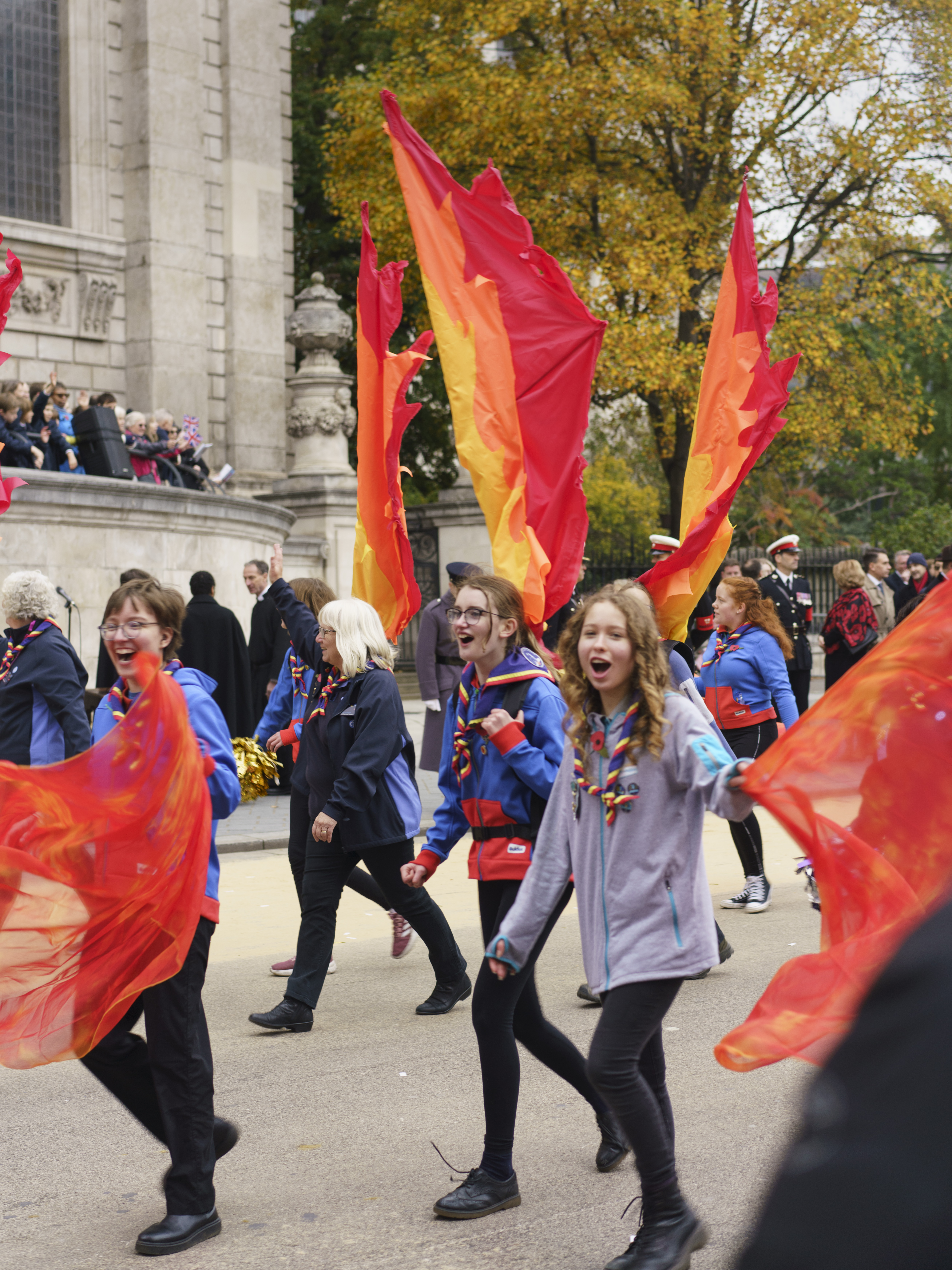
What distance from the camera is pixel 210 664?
43.2 ft

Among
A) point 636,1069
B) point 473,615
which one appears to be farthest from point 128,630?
point 636,1069

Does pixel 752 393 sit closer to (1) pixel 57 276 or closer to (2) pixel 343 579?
(2) pixel 343 579

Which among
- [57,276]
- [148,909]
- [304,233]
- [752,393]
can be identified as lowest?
[148,909]

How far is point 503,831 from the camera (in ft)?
15.4

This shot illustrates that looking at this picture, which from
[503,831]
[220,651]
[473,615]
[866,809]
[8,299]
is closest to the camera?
[866,809]

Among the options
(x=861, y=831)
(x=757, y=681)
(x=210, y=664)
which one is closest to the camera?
(x=861, y=831)

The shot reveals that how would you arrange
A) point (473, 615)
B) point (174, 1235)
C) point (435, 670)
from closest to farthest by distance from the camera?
point (174, 1235)
point (473, 615)
point (435, 670)

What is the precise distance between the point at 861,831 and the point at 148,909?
1988 mm

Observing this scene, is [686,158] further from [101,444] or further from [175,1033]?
[175,1033]

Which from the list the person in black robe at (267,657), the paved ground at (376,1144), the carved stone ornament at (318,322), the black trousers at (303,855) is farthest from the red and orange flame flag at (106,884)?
the carved stone ornament at (318,322)

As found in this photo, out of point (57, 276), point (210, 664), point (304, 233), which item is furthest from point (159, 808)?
point (304, 233)

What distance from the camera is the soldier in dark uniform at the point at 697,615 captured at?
9.19 metres

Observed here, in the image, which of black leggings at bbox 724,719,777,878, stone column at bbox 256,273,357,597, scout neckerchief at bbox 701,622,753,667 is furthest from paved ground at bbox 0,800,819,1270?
stone column at bbox 256,273,357,597

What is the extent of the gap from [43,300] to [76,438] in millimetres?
6305
